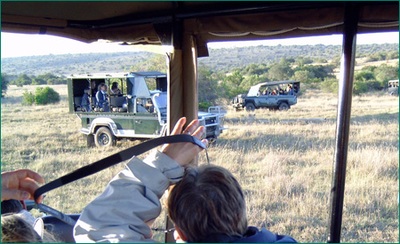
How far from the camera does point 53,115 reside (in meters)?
4.95

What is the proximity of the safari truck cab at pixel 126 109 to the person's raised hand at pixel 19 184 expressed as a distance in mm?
3125

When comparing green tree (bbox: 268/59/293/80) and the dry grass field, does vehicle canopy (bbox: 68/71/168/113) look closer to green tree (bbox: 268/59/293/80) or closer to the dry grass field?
the dry grass field

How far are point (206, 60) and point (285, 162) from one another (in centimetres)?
248

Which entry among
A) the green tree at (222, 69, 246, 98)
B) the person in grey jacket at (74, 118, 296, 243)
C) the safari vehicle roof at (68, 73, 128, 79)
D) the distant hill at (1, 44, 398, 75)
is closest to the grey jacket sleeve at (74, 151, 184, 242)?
the person in grey jacket at (74, 118, 296, 243)

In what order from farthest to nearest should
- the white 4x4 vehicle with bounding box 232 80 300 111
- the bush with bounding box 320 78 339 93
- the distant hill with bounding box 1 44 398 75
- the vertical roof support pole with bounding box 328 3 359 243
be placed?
1. the white 4x4 vehicle with bounding box 232 80 300 111
2. the bush with bounding box 320 78 339 93
3. the distant hill with bounding box 1 44 398 75
4. the vertical roof support pole with bounding box 328 3 359 243

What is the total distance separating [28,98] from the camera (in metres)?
3.89

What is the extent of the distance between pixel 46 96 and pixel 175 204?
3456mm

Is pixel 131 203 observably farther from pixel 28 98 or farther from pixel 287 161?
pixel 287 161

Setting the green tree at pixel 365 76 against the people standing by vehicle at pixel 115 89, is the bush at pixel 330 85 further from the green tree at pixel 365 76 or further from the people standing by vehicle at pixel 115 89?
the people standing by vehicle at pixel 115 89

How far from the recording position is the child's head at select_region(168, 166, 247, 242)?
1030mm

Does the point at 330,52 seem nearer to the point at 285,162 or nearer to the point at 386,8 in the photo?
the point at 386,8

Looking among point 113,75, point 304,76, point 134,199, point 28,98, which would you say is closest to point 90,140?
point 113,75

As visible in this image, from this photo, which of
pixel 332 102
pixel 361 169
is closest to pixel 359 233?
pixel 361 169

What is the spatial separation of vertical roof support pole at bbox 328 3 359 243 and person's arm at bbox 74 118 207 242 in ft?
3.94
